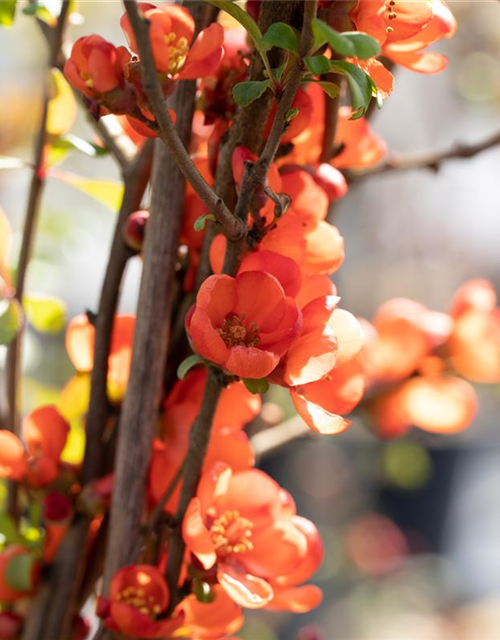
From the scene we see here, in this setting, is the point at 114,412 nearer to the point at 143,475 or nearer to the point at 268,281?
the point at 143,475

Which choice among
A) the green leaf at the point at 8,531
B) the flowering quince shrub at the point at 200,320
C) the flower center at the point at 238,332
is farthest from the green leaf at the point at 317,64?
the green leaf at the point at 8,531

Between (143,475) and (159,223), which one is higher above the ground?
(159,223)

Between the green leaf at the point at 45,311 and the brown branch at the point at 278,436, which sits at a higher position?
the green leaf at the point at 45,311

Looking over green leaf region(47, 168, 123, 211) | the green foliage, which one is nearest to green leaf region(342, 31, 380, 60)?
the green foliage

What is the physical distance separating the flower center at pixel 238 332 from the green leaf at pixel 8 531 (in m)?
0.21

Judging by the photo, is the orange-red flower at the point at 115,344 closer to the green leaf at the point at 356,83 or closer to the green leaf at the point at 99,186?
the green leaf at the point at 99,186

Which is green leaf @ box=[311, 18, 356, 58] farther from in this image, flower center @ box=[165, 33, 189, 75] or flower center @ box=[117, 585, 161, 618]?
flower center @ box=[117, 585, 161, 618]

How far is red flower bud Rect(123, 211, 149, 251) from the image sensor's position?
0.44m

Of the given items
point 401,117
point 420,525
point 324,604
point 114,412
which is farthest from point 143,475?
point 401,117

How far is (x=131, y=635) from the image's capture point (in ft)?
1.29

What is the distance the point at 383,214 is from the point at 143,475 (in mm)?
2813

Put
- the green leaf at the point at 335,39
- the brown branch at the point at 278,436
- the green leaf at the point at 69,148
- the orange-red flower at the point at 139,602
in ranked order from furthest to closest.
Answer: the brown branch at the point at 278,436
the green leaf at the point at 69,148
the orange-red flower at the point at 139,602
the green leaf at the point at 335,39

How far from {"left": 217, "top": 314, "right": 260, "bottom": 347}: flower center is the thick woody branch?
49 millimetres

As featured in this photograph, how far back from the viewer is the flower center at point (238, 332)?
0.35 m
